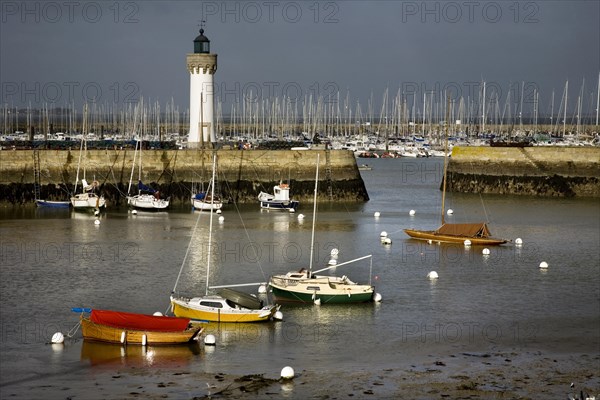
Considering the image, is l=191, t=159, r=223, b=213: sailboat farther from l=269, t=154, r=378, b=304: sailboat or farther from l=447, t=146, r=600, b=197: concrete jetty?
l=269, t=154, r=378, b=304: sailboat

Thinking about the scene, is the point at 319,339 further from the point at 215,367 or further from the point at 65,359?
the point at 65,359

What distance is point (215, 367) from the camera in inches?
820

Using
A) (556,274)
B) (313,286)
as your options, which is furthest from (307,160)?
(313,286)

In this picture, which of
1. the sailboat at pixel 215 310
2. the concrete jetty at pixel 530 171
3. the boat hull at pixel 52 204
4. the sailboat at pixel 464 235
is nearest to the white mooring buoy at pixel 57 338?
the sailboat at pixel 215 310

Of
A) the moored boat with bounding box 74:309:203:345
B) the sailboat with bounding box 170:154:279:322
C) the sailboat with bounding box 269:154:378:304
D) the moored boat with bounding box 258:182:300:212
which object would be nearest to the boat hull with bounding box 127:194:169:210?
the moored boat with bounding box 258:182:300:212

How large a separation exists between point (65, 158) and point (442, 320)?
98.6ft

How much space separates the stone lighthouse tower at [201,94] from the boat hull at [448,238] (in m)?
17.1

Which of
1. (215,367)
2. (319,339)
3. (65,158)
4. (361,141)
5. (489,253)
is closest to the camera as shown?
(215,367)

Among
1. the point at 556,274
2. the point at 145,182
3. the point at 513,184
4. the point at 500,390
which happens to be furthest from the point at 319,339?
the point at 513,184

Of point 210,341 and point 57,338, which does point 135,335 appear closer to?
point 210,341

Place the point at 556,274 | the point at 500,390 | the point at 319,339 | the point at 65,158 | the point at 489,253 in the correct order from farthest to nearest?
the point at 65,158
the point at 489,253
the point at 556,274
the point at 319,339
the point at 500,390

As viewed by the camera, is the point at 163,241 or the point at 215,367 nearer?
the point at 215,367

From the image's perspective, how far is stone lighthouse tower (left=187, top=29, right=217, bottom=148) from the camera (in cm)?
5434

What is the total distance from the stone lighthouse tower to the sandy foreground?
34070 mm
